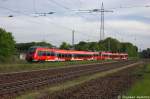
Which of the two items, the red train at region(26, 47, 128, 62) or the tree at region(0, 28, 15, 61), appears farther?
the tree at region(0, 28, 15, 61)

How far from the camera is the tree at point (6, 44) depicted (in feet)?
302

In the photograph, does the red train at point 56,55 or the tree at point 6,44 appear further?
the tree at point 6,44

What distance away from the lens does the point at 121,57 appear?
157 meters

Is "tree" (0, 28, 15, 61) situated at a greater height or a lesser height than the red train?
greater

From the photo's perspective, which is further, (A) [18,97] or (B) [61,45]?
(B) [61,45]

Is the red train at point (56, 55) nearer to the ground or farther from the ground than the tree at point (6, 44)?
nearer to the ground

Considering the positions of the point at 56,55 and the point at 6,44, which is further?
the point at 6,44

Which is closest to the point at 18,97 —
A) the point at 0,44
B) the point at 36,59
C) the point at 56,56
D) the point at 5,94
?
the point at 5,94

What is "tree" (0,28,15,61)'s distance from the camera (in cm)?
9212

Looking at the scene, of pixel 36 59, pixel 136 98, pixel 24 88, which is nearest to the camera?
pixel 136 98

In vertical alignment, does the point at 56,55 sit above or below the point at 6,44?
below

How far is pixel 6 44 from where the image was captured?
9656 cm

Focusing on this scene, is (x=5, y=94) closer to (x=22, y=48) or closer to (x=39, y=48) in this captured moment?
(x=39, y=48)

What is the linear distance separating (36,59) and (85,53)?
37.0m
